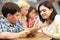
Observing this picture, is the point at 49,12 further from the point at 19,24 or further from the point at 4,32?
the point at 4,32

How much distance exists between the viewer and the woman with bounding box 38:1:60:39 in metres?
1.38

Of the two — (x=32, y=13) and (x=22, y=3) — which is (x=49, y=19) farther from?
(x=22, y=3)

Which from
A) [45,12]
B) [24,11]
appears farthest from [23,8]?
[45,12]

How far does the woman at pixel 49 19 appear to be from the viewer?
138 cm

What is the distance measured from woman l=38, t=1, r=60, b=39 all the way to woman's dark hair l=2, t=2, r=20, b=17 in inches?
8.7

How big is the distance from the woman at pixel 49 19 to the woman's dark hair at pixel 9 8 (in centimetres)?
22

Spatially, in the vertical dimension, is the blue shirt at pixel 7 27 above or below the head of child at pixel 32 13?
below

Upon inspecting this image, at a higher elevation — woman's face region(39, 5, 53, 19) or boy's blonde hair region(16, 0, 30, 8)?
boy's blonde hair region(16, 0, 30, 8)

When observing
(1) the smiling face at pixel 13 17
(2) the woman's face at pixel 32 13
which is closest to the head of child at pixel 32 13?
(2) the woman's face at pixel 32 13

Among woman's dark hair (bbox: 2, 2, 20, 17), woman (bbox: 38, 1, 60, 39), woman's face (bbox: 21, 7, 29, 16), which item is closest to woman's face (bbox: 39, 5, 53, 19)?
woman (bbox: 38, 1, 60, 39)

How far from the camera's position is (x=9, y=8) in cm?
134

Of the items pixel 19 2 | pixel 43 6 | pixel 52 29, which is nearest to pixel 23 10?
pixel 19 2

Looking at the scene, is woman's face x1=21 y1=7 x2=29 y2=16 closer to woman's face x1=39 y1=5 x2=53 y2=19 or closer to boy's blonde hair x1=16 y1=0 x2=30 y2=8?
boy's blonde hair x1=16 y1=0 x2=30 y2=8

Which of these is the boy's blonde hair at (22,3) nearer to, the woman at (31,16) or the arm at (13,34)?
the woman at (31,16)
